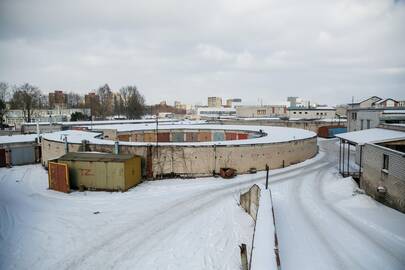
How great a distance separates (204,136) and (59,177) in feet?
68.5

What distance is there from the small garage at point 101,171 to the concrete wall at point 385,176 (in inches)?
621

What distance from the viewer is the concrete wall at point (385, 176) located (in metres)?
13.7

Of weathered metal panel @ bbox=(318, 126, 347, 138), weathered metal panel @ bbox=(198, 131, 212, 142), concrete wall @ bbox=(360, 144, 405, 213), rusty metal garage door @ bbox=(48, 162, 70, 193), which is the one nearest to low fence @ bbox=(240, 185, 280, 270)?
concrete wall @ bbox=(360, 144, 405, 213)

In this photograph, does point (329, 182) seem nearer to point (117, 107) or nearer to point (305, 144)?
point (305, 144)

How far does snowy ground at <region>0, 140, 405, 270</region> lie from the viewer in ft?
33.6

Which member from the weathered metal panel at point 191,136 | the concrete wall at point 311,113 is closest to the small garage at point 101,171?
the weathered metal panel at point 191,136

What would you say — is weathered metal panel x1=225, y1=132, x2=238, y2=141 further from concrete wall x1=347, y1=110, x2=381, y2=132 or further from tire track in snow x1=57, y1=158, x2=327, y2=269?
concrete wall x1=347, y1=110, x2=381, y2=132

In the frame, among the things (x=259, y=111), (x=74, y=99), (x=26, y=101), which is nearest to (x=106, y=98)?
(x=74, y=99)

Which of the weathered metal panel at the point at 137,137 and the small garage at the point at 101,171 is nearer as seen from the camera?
the small garage at the point at 101,171

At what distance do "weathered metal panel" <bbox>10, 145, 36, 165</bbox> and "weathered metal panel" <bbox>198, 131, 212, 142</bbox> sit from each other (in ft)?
64.4

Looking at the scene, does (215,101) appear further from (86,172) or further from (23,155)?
(86,172)

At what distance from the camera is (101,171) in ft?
63.1

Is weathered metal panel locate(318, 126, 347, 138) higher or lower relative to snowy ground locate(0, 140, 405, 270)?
higher

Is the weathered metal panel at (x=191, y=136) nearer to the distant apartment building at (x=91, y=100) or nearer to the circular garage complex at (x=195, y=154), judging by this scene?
the circular garage complex at (x=195, y=154)
